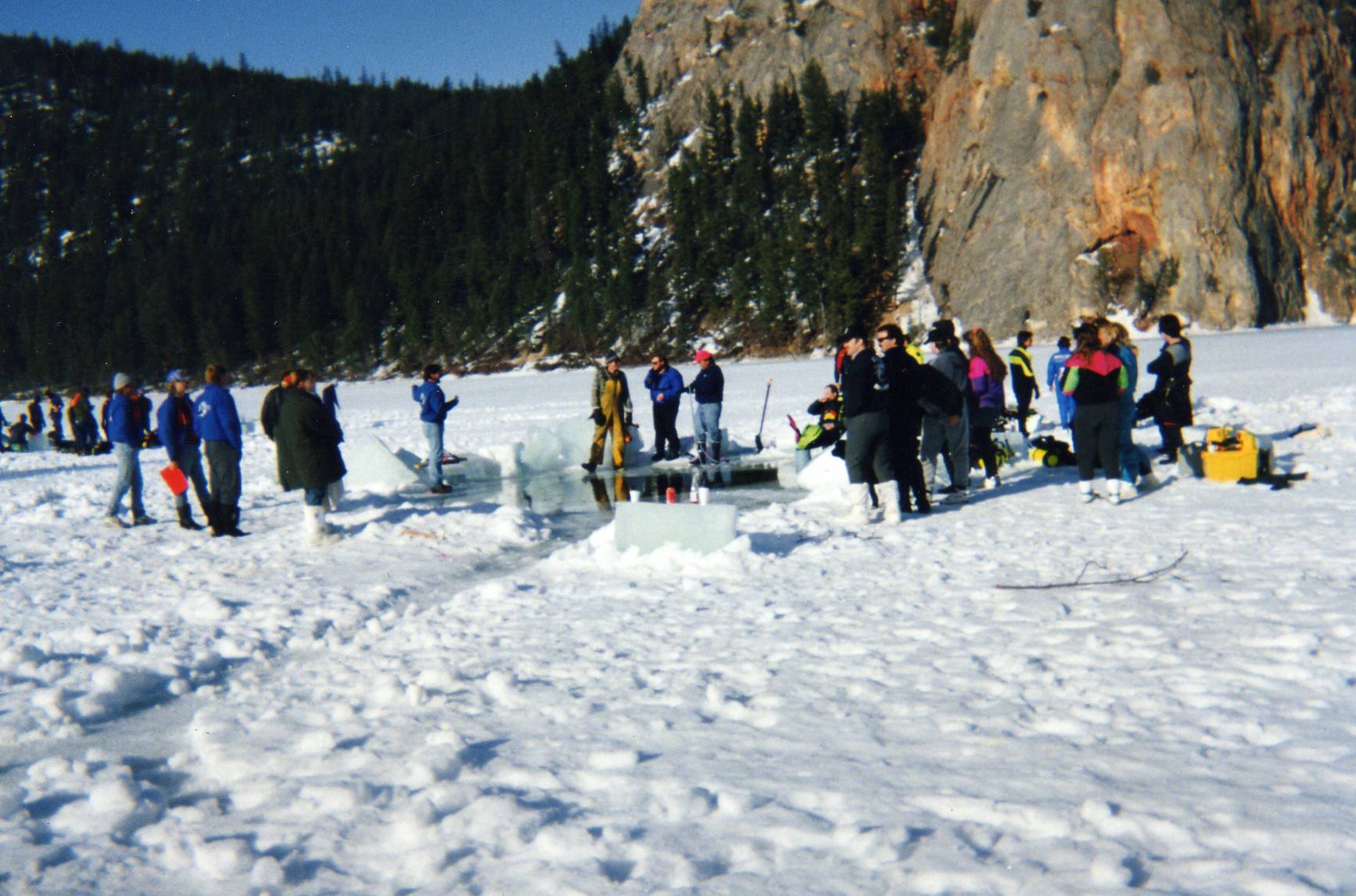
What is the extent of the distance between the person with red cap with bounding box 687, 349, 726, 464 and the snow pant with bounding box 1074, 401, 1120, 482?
6004mm

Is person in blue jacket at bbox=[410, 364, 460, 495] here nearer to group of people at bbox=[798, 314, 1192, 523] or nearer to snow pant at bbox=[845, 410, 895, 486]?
group of people at bbox=[798, 314, 1192, 523]

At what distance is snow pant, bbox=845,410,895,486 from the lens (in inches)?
340

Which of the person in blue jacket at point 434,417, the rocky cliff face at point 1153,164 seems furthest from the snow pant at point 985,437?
the rocky cliff face at point 1153,164

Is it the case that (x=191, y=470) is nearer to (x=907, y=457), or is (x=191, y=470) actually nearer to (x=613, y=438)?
(x=613, y=438)

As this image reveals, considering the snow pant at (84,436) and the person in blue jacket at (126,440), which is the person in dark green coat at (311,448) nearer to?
the person in blue jacket at (126,440)

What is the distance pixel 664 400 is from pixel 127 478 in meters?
7.69

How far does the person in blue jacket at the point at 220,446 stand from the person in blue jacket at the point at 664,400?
660 centimetres

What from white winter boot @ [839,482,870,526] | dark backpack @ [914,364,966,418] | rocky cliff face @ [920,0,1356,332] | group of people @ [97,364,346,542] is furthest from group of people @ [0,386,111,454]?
rocky cliff face @ [920,0,1356,332]

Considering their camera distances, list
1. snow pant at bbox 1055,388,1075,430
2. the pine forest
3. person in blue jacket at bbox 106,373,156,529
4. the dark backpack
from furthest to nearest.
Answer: the pine forest
snow pant at bbox 1055,388,1075,430
person in blue jacket at bbox 106,373,156,529
the dark backpack

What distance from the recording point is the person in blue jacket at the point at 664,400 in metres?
15.1

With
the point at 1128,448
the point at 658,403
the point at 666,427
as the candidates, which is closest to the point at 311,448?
the point at 658,403

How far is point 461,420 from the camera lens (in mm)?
27625

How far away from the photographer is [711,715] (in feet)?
13.7

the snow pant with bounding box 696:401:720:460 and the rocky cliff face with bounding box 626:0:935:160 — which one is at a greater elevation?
the rocky cliff face with bounding box 626:0:935:160
